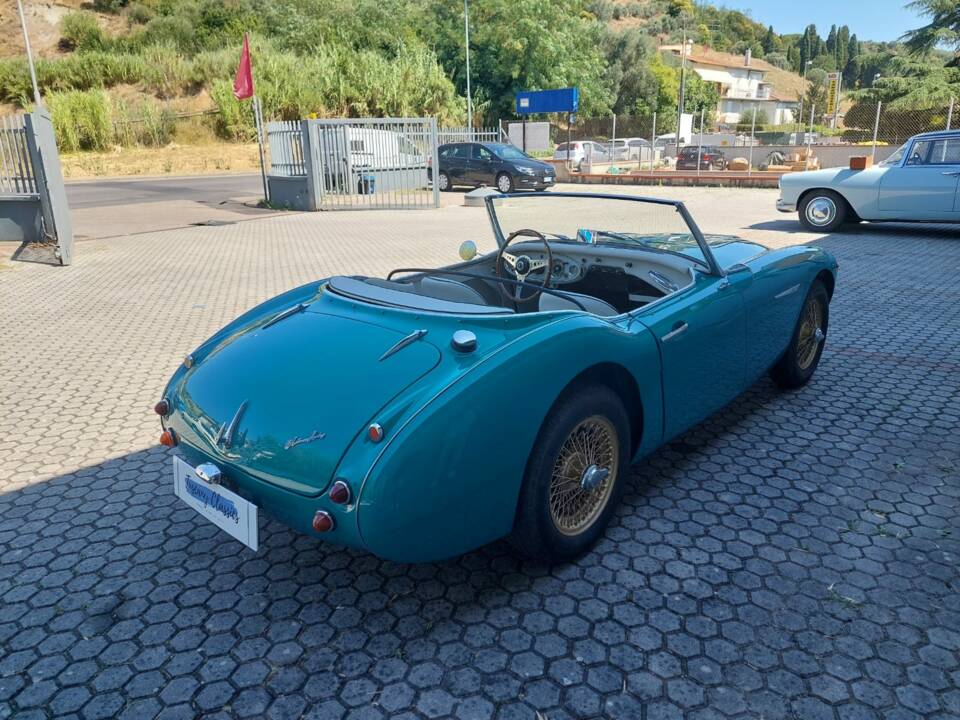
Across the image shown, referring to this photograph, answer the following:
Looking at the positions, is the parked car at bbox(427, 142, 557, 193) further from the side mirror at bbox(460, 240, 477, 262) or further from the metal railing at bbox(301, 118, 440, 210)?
the side mirror at bbox(460, 240, 477, 262)

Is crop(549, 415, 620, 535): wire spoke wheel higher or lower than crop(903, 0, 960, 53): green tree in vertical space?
lower

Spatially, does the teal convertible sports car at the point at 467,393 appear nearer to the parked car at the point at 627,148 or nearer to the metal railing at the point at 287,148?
the metal railing at the point at 287,148

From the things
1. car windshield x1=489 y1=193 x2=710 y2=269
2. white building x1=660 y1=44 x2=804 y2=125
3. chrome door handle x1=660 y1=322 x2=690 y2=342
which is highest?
white building x1=660 y1=44 x2=804 y2=125

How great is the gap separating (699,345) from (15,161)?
10678mm

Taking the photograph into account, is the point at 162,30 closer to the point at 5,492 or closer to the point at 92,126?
the point at 92,126

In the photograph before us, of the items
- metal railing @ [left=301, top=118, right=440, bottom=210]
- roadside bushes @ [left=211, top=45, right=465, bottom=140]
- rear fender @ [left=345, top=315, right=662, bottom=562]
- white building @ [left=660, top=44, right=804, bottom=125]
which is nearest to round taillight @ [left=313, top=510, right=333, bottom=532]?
rear fender @ [left=345, top=315, right=662, bottom=562]

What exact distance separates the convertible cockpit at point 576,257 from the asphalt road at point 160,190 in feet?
56.4

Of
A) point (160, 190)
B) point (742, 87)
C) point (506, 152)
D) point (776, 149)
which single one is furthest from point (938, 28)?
point (742, 87)

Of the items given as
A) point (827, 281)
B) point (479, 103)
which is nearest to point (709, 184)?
point (827, 281)

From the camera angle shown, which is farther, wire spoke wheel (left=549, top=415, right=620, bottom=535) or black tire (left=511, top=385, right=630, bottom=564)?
wire spoke wheel (left=549, top=415, right=620, bottom=535)

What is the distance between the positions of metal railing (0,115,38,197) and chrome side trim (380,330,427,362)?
963cm

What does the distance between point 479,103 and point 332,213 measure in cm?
2971

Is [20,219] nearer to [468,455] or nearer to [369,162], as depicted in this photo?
[369,162]

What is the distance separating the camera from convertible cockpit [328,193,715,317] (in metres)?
3.30
